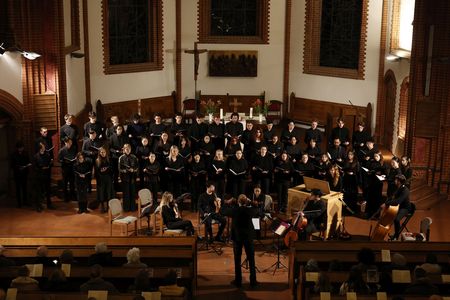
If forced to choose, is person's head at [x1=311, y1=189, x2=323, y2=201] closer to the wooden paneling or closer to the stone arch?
the wooden paneling

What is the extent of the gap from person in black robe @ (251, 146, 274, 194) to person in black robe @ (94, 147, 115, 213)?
3454 mm

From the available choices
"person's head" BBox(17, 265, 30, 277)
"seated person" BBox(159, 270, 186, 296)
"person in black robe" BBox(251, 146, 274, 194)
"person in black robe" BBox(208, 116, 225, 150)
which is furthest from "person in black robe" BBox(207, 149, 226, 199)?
"person's head" BBox(17, 265, 30, 277)

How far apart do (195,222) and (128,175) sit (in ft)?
6.58

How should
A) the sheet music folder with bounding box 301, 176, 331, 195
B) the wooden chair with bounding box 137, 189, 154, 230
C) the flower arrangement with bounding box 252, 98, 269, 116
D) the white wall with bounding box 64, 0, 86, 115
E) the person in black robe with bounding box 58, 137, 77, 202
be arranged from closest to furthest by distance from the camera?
the sheet music folder with bounding box 301, 176, 331, 195 < the wooden chair with bounding box 137, 189, 154, 230 < the person in black robe with bounding box 58, 137, 77, 202 < the white wall with bounding box 64, 0, 86, 115 < the flower arrangement with bounding box 252, 98, 269, 116

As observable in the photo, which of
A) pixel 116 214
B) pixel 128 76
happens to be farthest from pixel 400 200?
pixel 128 76

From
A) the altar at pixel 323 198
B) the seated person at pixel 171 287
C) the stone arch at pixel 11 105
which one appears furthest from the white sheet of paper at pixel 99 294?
the stone arch at pixel 11 105

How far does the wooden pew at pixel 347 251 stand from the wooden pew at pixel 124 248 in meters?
1.78

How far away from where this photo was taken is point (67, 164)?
17750 millimetres

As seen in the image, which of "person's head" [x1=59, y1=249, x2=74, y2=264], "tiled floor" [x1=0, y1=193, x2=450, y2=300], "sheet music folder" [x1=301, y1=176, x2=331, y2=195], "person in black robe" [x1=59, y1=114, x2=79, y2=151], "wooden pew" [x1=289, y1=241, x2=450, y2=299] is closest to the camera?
"person's head" [x1=59, y1=249, x2=74, y2=264]

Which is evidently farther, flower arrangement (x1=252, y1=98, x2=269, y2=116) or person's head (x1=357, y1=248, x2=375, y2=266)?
flower arrangement (x1=252, y1=98, x2=269, y2=116)

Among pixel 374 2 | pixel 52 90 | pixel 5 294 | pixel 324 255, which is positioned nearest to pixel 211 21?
pixel 374 2

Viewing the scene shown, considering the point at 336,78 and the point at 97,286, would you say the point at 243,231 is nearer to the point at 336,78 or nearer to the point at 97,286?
the point at 97,286

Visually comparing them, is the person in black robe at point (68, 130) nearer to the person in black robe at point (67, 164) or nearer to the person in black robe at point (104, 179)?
the person in black robe at point (67, 164)

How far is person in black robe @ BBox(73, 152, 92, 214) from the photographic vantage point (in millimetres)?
17234
